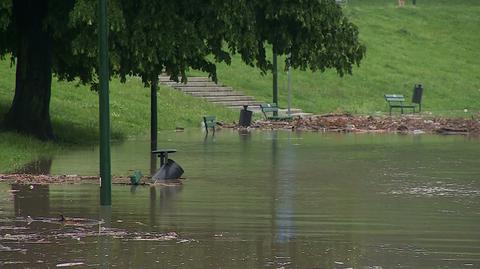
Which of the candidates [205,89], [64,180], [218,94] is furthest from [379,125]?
[64,180]

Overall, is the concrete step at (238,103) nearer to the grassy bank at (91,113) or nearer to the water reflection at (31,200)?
the grassy bank at (91,113)

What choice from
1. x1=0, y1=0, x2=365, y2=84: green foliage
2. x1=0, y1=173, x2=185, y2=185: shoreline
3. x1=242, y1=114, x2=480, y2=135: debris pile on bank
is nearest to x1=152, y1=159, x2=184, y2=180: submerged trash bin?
x1=0, y1=173, x2=185, y2=185: shoreline

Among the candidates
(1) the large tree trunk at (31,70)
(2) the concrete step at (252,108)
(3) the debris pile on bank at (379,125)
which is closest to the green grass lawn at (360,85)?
(1) the large tree trunk at (31,70)

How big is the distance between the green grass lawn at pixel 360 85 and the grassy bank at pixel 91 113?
35mm

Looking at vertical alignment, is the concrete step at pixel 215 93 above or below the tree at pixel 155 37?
below

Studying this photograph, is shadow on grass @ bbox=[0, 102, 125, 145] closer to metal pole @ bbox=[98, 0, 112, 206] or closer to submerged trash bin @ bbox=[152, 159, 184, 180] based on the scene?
submerged trash bin @ bbox=[152, 159, 184, 180]

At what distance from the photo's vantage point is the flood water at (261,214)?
13.1m

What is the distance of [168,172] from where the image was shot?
69.9ft

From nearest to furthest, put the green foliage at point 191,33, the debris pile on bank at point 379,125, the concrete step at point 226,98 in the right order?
the green foliage at point 191,33 < the debris pile on bank at point 379,125 < the concrete step at point 226,98

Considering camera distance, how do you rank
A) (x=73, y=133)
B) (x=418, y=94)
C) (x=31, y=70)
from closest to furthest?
(x=31, y=70)
(x=73, y=133)
(x=418, y=94)

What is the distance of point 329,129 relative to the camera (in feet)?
127

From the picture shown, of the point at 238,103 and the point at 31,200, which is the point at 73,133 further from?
the point at 238,103

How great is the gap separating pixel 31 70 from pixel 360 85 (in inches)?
1141

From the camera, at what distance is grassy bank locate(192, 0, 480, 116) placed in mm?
52688
